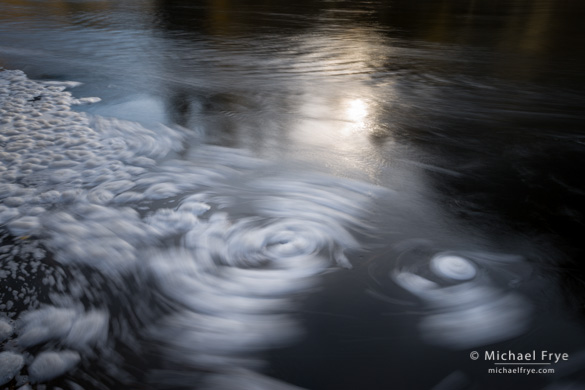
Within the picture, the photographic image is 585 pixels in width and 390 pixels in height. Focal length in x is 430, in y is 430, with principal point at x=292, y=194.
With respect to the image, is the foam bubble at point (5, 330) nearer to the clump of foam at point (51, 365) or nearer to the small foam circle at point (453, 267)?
the clump of foam at point (51, 365)

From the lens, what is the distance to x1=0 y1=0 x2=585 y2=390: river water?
719 mm

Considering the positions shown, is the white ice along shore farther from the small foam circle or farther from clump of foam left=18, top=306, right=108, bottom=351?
the small foam circle

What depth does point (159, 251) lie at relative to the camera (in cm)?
96

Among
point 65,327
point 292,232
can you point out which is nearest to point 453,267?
point 292,232

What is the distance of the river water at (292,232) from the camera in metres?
0.72

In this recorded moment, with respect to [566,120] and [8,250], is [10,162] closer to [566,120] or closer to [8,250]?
[8,250]

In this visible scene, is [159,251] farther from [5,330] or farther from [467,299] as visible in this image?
[467,299]

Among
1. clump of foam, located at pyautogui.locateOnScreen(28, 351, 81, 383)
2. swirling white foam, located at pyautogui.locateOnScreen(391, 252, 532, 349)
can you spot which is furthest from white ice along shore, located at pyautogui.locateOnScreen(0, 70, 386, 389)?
swirling white foam, located at pyautogui.locateOnScreen(391, 252, 532, 349)

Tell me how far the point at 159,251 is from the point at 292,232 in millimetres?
308

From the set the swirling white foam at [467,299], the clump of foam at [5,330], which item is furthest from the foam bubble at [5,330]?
the swirling white foam at [467,299]

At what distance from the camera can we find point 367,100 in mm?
2025

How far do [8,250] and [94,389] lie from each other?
473 millimetres

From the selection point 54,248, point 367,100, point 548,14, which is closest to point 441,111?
point 367,100

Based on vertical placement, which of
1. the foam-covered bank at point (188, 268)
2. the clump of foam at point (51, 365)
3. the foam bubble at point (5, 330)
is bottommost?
the clump of foam at point (51, 365)
